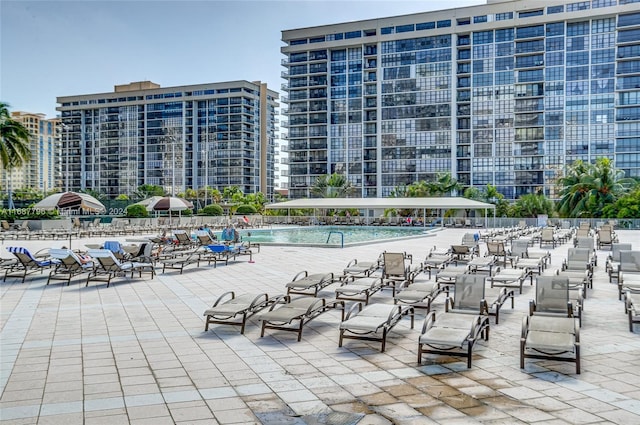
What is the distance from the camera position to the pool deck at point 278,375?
471 centimetres

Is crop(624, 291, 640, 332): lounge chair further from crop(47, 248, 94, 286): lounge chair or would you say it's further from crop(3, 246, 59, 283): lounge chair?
crop(3, 246, 59, 283): lounge chair

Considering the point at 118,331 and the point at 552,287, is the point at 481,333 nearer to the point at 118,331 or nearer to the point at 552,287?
the point at 552,287

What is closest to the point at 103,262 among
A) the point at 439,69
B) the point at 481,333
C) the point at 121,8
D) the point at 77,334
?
the point at 77,334

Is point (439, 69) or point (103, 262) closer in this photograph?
point (103, 262)

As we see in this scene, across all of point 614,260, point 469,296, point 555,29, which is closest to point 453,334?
point 469,296

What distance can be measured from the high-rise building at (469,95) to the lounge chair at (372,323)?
72.0 metres

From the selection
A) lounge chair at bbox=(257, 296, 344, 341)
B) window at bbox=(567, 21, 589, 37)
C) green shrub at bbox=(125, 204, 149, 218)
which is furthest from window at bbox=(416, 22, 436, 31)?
lounge chair at bbox=(257, 296, 344, 341)

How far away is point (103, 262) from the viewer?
40.2ft

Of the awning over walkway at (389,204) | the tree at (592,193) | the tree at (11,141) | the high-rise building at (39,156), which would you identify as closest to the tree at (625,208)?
the tree at (592,193)

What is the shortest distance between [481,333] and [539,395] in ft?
7.13

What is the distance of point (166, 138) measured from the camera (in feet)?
341

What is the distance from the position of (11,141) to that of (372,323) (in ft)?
139

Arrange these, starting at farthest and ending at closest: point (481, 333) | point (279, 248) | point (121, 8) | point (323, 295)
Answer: point (279, 248) → point (121, 8) → point (323, 295) → point (481, 333)

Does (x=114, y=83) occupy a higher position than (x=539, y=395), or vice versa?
(x=114, y=83)
